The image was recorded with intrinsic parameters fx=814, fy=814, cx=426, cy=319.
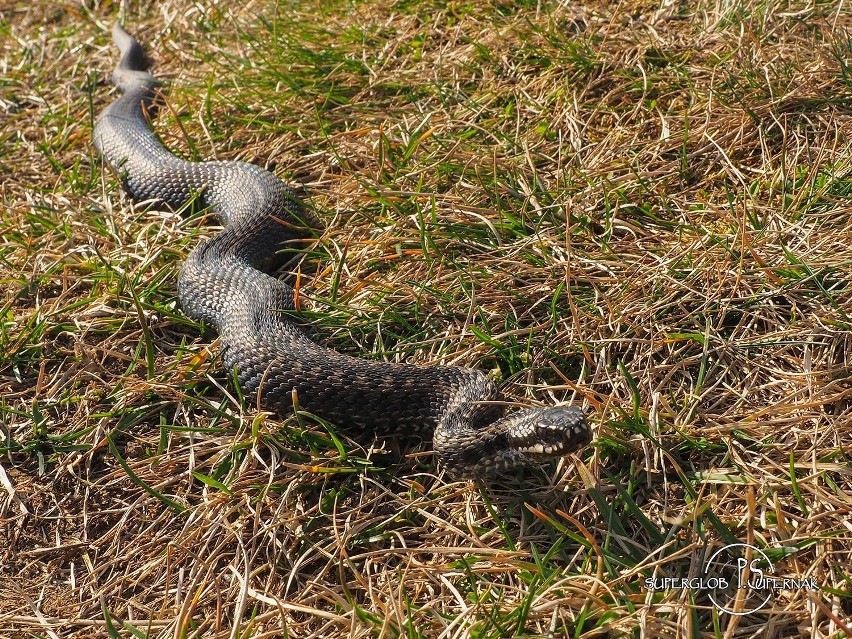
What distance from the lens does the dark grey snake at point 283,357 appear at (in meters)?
4.17

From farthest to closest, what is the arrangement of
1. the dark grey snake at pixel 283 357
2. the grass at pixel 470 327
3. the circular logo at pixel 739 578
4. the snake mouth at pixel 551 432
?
the dark grey snake at pixel 283 357 < the snake mouth at pixel 551 432 < the grass at pixel 470 327 < the circular logo at pixel 739 578

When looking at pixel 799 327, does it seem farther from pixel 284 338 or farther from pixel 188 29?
pixel 188 29

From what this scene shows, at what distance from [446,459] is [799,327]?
2059 mm

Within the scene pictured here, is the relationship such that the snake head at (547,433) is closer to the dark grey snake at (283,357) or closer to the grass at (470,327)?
the dark grey snake at (283,357)

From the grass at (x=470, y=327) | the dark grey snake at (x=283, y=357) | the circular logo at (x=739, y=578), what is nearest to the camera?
the circular logo at (x=739, y=578)

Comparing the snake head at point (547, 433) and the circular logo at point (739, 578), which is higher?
the snake head at point (547, 433)

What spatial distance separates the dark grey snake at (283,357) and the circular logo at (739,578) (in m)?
0.79

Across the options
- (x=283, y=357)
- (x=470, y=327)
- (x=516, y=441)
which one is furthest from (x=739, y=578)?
(x=283, y=357)

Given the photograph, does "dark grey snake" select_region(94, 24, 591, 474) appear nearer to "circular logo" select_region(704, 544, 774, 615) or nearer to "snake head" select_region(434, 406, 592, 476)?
"snake head" select_region(434, 406, 592, 476)

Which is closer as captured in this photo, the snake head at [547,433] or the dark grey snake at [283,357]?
the snake head at [547,433]

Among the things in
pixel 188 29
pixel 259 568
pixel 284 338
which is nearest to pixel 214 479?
pixel 259 568

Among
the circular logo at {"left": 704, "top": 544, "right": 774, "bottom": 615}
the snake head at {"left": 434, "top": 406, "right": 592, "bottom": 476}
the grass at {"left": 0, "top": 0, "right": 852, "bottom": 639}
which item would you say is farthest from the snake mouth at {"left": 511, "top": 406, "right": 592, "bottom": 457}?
the circular logo at {"left": 704, "top": 544, "right": 774, "bottom": 615}

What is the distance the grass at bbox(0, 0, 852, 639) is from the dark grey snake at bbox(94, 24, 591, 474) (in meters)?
0.16

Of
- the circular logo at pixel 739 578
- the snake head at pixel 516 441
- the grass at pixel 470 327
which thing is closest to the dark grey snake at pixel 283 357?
the snake head at pixel 516 441
